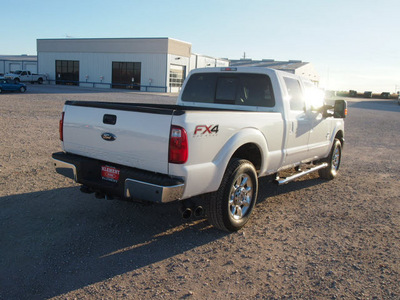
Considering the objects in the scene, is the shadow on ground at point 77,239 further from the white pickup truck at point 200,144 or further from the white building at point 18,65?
the white building at point 18,65

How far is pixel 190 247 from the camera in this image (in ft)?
14.2

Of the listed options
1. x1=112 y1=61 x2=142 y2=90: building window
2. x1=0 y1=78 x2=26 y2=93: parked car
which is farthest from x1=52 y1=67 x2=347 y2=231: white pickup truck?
x1=112 y1=61 x2=142 y2=90: building window

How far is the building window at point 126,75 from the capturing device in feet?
169

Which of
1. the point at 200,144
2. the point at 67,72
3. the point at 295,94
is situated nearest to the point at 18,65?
the point at 67,72

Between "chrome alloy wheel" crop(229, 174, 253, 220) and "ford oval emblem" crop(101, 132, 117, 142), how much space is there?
59.6 inches

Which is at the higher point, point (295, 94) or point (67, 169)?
point (295, 94)

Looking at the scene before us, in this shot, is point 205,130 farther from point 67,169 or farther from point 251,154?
point 67,169

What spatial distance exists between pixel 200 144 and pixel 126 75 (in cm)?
5033

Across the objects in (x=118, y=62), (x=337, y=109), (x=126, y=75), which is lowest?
(x=337, y=109)

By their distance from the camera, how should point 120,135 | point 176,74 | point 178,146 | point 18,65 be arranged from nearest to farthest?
point 178,146 → point 120,135 → point 176,74 → point 18,65

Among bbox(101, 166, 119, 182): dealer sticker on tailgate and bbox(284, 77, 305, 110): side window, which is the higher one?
bbox(284, 77, 305, 110): side window

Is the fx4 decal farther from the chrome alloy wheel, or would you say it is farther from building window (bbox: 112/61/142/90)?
building window (bbox: 112/61/142/90)

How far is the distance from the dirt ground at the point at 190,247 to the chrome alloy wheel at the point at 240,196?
0.85 ft

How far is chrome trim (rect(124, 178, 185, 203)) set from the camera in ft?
12.4
